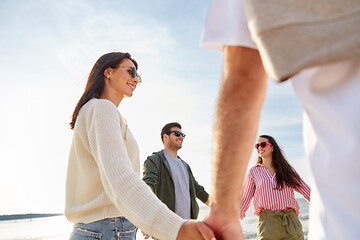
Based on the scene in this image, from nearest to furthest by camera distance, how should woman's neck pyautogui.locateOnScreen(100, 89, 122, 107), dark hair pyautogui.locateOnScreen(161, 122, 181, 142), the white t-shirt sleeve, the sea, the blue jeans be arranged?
the white t-shirt sleeve
the blue jeans
woman's neck pyautogui.locateOnScreen(100, 89, 122, 107)
dark hair pyautogui.locateOnScreen(161, 122, 181, 142)
the sea

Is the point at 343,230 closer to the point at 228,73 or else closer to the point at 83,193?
the point at 228,73

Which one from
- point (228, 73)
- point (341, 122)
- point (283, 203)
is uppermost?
point (228, 73)

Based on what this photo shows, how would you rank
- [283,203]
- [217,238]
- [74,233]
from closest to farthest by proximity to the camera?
[217,238] → [74,233] → [283,203]

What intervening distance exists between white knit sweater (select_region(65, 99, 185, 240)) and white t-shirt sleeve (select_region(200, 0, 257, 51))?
3.20ft

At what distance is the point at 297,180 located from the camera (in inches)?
246

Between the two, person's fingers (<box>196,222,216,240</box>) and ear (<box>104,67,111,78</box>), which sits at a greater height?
ear (<box>104,67,111,78</box>)

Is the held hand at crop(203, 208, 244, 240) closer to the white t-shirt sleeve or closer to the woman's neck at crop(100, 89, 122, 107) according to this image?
the white t-shirt sleeve

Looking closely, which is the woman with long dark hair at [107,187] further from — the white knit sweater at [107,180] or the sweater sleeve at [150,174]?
the sweater sleeve at [150,174]

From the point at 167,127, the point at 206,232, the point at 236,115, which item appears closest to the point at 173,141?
the point at 167,127

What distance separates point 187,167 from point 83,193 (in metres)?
4.33

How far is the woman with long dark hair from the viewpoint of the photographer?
6.09ft

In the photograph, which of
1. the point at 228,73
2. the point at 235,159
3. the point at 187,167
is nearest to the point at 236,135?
the point at 235,159

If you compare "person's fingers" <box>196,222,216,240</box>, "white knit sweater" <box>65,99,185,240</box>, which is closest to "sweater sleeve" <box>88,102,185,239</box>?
"white knit sweater" <box>65,99,185,240</box>

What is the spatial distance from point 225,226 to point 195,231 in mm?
339
